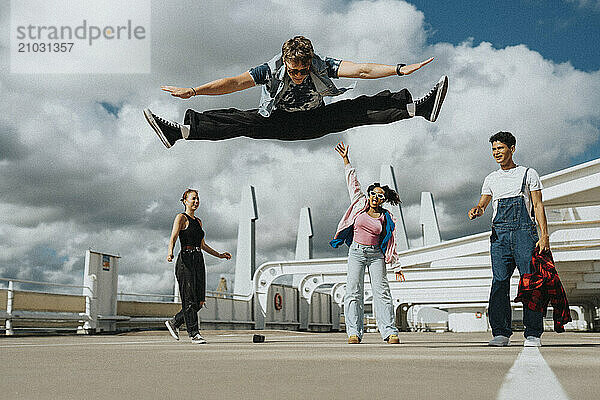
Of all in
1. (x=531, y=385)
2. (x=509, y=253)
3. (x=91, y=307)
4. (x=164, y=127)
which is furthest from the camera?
(x=91, y=307)

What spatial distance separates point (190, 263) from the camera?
7656mm

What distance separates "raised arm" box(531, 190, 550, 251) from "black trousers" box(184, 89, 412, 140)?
4.67ft

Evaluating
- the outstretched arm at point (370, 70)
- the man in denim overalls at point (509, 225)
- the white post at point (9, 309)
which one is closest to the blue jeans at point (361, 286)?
the man in denim overalls at point (509, 225)

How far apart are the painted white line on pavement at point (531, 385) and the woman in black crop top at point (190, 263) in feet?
17.0

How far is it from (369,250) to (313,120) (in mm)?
1927

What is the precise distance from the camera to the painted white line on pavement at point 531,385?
6.29 ft

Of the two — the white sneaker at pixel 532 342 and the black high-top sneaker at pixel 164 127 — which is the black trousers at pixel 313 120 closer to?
the black high-top sneaker at pixel 164 127

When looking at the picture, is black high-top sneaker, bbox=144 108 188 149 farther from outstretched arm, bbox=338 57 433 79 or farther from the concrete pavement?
the concrete pavement

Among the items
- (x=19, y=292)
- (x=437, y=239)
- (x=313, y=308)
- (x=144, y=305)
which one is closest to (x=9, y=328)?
(x=19, y=292)

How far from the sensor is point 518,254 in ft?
19.5

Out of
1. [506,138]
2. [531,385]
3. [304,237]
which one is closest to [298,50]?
[506,138]

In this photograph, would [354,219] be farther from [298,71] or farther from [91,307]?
[91,307]

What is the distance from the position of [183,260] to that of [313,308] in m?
21.5

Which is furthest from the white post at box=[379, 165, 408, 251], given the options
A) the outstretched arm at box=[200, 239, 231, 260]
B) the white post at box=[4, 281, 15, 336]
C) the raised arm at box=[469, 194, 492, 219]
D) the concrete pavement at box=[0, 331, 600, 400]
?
the concrete pavement at box=[0, 331, 600, 400]
